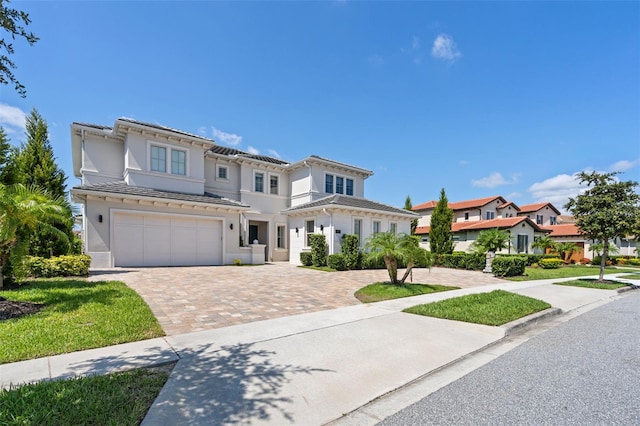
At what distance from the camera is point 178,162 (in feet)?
55.9

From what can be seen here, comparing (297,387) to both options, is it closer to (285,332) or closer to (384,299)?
(285,332)

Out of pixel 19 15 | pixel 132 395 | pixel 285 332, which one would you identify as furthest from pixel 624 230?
pixel 19 15

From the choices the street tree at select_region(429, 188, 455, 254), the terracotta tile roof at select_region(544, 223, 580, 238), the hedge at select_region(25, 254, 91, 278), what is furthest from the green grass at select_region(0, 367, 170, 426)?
the terracotta tile roof at select_region(544, 223, 580, 238)

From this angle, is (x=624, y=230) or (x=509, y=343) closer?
(x=509, y=343)

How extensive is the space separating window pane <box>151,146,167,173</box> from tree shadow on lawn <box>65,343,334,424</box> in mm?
14253

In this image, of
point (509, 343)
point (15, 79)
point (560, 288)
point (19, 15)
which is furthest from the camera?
point (560, 288)

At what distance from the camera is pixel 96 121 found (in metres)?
17.1

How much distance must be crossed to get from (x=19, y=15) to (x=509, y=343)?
9.02m

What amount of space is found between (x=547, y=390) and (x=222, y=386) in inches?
154

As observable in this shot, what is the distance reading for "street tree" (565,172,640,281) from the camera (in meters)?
13.3

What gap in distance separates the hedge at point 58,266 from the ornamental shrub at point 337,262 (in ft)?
36.1

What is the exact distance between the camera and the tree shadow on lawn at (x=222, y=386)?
2887mm

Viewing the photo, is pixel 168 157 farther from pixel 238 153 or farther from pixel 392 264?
pixel 392 264

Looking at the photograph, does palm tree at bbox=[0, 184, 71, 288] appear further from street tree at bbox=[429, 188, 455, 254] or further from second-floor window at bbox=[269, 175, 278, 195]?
street tree at bbox=[429, 188, 455, 254]
